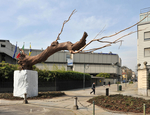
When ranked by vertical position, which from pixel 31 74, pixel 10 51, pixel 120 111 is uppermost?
pixel 10 51

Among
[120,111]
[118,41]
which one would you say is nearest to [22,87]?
[120,111]

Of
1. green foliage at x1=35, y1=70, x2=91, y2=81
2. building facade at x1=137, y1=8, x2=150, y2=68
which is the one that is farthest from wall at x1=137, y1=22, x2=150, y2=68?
green foliage at x1=35, y1=70, x2=91, y2=81

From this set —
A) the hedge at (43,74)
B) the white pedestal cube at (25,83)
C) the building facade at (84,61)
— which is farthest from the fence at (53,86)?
the building facade at (84,61)

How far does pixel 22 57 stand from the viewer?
50.9 feet

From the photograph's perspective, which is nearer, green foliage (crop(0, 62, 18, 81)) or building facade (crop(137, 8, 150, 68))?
green foliage (crop(0, 62, 18, 81))

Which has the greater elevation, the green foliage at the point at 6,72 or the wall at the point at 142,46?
the wall at the point at 142,46

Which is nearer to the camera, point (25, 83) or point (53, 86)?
point (25, 83)

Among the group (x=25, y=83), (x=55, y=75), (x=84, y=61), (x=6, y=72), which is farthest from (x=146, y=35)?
(x=84, y=61)

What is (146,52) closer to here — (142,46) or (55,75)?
(142,46)

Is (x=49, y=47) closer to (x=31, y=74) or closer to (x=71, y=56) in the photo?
(x=31, y=74)

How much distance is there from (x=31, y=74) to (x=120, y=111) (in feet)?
30.7

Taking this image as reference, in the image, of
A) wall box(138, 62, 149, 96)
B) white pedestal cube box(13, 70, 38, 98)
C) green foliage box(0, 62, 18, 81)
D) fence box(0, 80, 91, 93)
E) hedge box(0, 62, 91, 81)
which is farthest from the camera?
fence box(0, 80, 91, 93)

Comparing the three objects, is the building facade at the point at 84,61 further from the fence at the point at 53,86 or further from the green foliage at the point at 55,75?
the green foliage at the point at 55,75

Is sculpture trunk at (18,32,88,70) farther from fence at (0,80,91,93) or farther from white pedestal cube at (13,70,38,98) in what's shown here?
fence at (0,80,91,93)
